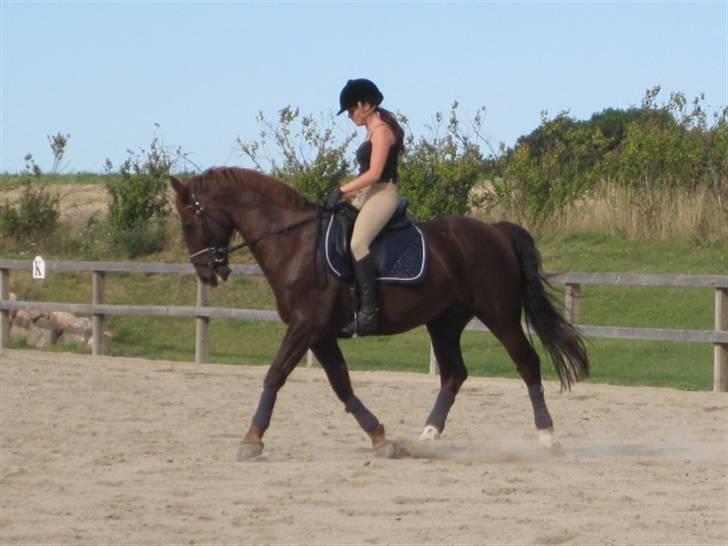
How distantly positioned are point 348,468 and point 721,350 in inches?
233

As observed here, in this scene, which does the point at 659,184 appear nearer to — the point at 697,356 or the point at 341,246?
the point at 697,356

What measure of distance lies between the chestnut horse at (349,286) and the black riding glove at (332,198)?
13cm

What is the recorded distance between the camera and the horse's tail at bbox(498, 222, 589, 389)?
9.89m

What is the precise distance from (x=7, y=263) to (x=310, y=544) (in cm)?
1244

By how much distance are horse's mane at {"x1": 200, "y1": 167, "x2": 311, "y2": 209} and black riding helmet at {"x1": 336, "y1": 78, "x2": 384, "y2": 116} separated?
0.74m

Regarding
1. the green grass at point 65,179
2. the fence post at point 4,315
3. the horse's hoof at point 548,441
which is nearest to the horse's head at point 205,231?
the horse's hoof at point 548,441

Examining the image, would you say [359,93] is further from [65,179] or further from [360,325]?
[65,179]

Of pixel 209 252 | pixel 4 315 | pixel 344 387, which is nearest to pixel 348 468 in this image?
pixel 344 387

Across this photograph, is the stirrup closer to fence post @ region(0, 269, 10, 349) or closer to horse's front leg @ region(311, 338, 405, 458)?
horse's front leg @ region(311, 338, 405, 458)

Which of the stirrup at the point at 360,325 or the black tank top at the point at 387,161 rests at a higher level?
the black tank top at the point at 387,161

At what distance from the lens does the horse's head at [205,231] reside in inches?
375

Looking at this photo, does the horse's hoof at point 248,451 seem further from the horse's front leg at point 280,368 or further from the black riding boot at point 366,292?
the black riding boot at point 366,292

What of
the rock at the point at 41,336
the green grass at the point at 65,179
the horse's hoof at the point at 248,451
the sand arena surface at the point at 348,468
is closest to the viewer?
the sand arena surface at the point at 348,468

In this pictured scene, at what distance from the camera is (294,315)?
9148 mm
